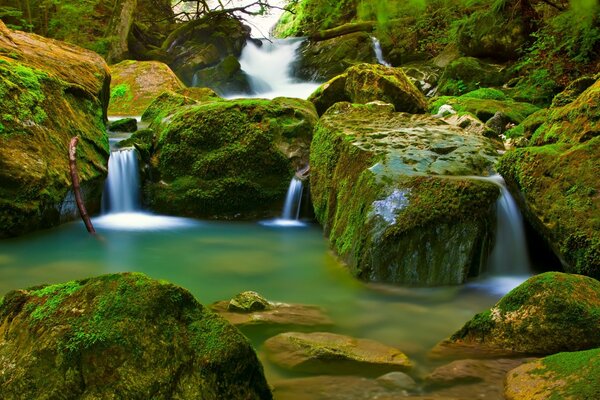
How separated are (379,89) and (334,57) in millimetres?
9147

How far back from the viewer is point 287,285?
17.3ft

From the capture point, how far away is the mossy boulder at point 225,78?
17.8 metres

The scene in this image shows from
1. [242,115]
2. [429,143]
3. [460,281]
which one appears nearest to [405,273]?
[460,281]

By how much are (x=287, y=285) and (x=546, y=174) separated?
2.65 meters

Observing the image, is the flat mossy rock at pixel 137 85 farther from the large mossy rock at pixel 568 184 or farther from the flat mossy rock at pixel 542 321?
the flat mossy rock at pixel 542 321

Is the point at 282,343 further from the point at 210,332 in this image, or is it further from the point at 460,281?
the point at 460,281

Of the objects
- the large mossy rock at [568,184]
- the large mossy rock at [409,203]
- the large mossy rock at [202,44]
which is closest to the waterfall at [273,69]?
the large mossy rock at [202,44]

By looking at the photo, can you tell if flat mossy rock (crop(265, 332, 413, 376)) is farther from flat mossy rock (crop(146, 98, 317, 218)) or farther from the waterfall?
the waterfall

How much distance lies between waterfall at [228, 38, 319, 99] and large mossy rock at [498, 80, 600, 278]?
38.9 feet

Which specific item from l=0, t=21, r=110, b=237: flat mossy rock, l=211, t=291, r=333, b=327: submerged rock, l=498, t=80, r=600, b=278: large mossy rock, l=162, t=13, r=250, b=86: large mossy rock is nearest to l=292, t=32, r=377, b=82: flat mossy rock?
l=162, t=13, r=250, b=86: large mossy rock

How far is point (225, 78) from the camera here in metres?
17.9

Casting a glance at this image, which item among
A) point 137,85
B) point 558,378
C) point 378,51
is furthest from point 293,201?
point 378,51

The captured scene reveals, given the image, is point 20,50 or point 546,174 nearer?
point 546,174

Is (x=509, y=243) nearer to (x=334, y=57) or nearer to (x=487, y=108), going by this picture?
(x=487, y=108)
